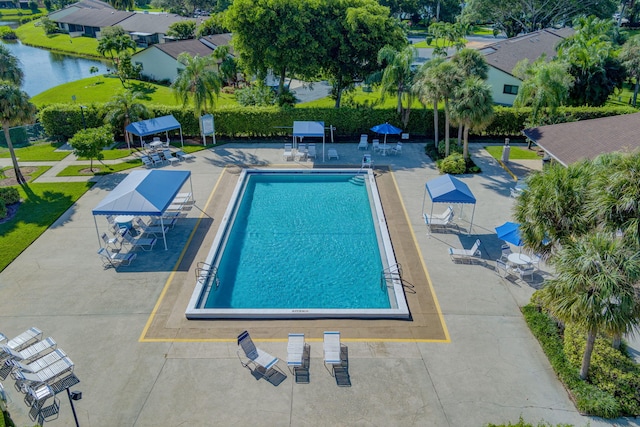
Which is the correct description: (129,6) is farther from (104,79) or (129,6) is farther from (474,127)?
(474,127)

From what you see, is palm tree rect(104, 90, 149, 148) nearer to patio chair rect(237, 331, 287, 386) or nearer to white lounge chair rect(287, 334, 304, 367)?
patio chair rect(237, 331, 287, 386)

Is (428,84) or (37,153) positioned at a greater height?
(428,84)

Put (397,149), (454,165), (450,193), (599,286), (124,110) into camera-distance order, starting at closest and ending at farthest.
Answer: (599,286) < (450,193) < (454,165) < (397,149) < (124,110)

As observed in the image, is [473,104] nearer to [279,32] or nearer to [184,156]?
[279,32]

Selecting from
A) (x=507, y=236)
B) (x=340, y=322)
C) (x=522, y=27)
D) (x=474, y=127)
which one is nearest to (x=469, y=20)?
(x=522, y=27)

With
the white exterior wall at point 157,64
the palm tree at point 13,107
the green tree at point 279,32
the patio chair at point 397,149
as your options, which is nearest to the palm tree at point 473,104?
the patio chair at point 397,149

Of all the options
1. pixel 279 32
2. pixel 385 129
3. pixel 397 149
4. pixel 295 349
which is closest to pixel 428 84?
pixel 385 129

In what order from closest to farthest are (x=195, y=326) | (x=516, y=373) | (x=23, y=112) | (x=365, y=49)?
(x=516, y=373) → (x=195, y=326) → (x=23, y=112) → (x=365, y=49)
